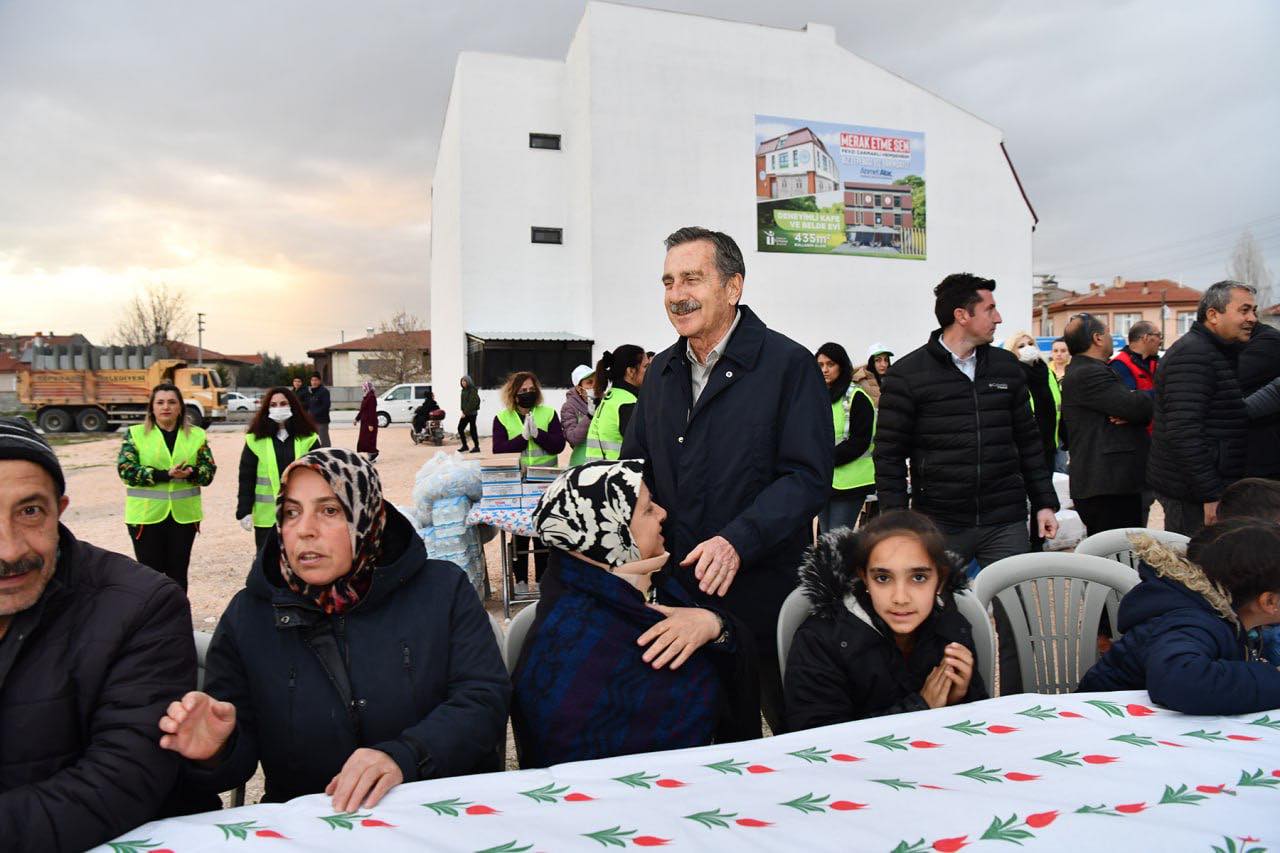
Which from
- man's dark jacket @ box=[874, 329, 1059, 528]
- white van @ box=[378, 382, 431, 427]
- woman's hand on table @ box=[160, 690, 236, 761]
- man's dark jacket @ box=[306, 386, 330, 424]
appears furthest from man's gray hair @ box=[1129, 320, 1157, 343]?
white van @ box=[378, 382, 431, 427]

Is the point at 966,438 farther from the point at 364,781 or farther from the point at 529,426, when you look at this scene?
the point at 529,426

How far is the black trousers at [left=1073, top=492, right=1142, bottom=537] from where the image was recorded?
482cm

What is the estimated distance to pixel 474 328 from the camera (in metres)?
22.5

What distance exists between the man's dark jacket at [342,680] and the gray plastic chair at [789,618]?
0.95 metres

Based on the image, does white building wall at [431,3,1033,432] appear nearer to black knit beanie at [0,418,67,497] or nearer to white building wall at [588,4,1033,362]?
white building wall at [588,4,1033,362]

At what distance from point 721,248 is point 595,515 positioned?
104 centimetres

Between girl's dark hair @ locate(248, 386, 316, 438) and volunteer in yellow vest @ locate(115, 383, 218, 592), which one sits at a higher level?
girl's dark hair @ locate(248, 386, 316, 438)

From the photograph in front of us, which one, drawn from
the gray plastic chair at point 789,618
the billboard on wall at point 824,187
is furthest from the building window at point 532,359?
the gray plastic chair at point 789,618

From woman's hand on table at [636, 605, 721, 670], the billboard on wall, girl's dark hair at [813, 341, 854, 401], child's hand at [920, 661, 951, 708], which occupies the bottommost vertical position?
child's hand at [920, 661, 951, 708]

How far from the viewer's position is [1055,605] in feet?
9.95

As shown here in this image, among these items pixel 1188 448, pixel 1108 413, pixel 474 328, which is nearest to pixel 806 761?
pixel 1188 448

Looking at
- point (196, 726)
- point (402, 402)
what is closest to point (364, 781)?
point (196, 726)

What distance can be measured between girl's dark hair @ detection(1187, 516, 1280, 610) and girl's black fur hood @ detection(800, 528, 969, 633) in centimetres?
73

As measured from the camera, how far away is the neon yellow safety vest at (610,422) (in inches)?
225
